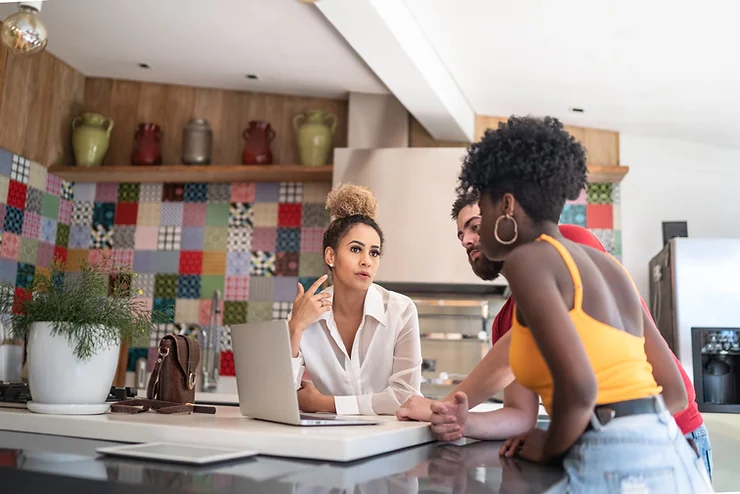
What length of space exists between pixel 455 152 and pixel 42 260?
247cm

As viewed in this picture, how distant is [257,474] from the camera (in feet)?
2.71

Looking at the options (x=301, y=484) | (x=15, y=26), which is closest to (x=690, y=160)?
(x=15, y=26)

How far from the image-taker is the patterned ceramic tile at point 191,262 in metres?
4.38

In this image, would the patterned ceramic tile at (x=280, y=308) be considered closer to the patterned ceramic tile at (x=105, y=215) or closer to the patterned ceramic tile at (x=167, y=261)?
the patterned ceramic tile at (x=167, y=261)

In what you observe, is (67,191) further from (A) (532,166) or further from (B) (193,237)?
(A) (532,166)

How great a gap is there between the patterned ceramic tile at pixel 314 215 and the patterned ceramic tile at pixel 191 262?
0.67 meters

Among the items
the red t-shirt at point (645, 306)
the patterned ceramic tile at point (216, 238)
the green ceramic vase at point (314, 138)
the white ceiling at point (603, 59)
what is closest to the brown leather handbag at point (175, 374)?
the red t-shirt at point (645, 306)

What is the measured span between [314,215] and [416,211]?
814 mm

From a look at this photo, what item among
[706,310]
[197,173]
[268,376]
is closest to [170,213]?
[197,173]

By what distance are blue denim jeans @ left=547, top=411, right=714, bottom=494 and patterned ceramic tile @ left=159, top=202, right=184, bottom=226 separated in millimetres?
3897

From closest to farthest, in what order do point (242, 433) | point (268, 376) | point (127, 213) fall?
1. point (242, 433)
2. point (268, 376)
3. point (127, 213)

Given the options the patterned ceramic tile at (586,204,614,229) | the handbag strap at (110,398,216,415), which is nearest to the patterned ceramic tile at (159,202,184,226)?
the patterned ceramic tile at (586,204,614,229)

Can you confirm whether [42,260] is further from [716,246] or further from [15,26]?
[716,246]

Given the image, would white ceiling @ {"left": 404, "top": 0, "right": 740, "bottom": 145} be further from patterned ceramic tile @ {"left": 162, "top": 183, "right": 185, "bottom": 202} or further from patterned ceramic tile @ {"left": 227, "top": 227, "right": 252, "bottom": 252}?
patterned ceramic tile @ {"left": 162, "top": 183, "right": 185, "bottom": 202}
